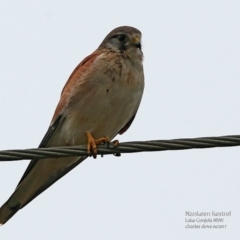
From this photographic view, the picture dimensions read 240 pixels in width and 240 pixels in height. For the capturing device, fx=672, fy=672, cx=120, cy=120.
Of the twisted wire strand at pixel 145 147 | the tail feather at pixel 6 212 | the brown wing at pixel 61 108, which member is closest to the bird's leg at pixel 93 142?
the brown wing at pixel 61 108

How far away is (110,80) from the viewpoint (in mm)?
6277

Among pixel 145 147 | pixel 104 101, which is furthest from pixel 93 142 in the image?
pixel 145 147

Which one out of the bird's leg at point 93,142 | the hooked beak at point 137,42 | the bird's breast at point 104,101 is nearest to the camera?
the bird's leg at point 93,142

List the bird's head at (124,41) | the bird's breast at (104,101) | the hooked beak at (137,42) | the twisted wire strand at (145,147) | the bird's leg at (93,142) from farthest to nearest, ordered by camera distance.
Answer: the hooked beak at (137,42), the bird's head at (124,41), the bird's breast at (104,101), the bird's leg at (93,142), the twisted wire strand at (145,147)

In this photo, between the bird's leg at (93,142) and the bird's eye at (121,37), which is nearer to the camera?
the bird's leg at (93,142)

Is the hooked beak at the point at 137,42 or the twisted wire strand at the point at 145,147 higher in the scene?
the hooked beak at the point at 137,42

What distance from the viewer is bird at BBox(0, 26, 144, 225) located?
20.7ft

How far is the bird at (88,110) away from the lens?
6.30 meters

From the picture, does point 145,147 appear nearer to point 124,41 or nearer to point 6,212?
point 6,212

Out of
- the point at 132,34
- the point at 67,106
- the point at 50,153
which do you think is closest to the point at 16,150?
the point at 50,153

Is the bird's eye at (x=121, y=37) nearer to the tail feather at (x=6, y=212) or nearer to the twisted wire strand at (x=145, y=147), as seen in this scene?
the tail feather at (x=6, y=212)

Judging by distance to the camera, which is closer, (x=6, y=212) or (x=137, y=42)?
(x=6, y=212)

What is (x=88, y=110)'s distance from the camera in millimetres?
6324

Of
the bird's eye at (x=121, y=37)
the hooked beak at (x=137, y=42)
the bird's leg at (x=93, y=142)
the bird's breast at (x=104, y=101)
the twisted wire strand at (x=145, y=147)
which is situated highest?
the bird's eye at (x=121, y=37)
